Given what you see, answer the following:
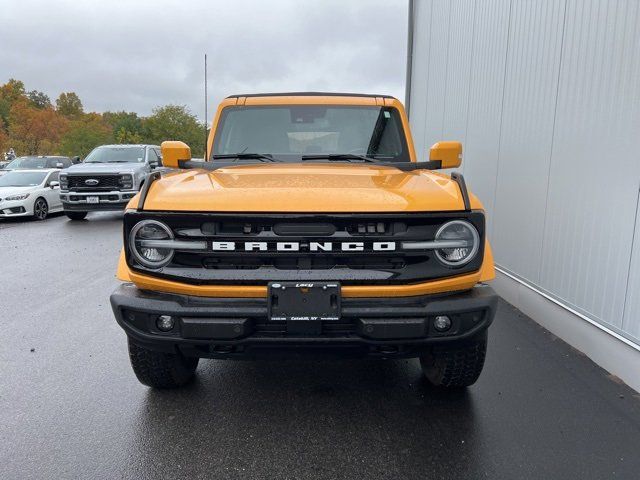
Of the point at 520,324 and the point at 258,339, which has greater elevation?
the point at 258,339

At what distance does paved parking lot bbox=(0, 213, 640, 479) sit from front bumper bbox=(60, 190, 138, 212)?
8.48 meters

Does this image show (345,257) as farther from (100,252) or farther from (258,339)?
(100,252)

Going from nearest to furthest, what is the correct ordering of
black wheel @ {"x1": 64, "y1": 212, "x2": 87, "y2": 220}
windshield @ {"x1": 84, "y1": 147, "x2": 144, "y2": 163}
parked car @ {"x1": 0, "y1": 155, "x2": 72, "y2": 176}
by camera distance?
black wheel @ {"x1": 64, "y1": 212, "x2": 87, "y2": 220}
windshield @ {"x1": 84, "y1": 147, "x2": 144, "y2": 163}
parked car @ {"x1": 0, "y1": 155, "x2": 72, "y2": 176}

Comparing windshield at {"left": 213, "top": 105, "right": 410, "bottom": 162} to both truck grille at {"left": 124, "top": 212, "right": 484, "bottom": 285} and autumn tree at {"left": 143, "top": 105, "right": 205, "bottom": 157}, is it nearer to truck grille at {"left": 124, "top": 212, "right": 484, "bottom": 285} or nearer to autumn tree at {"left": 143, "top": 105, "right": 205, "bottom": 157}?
truck grille at {"left": 124, "top": 212, "right": 484, "bottom": 285}

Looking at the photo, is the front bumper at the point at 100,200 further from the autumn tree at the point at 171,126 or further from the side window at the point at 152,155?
the autumn tree at the point at 171,126

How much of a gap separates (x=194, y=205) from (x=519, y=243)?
3916 mm

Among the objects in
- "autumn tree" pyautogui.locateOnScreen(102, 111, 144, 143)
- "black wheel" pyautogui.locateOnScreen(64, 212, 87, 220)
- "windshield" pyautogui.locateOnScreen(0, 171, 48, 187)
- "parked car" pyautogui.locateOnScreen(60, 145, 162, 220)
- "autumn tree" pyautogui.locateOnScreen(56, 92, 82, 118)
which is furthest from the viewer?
"autumn tree" pyautogui.locateOnScreen(56, 92, 82, 118)

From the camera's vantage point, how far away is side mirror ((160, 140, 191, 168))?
3.69 metres

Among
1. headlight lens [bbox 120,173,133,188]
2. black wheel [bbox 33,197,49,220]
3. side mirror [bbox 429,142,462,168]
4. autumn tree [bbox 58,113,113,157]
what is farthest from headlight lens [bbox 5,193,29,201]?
autumn tree [bbox 58,113,113,157]

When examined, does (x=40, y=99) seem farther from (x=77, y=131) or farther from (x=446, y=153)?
(x=446, y=153)

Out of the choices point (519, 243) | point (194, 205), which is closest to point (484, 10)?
point (519, 243)

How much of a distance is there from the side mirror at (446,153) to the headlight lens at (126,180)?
1041 centimetres

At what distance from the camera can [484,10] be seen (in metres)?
6.69

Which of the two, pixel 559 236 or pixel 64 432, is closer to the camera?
pixel 64 432
